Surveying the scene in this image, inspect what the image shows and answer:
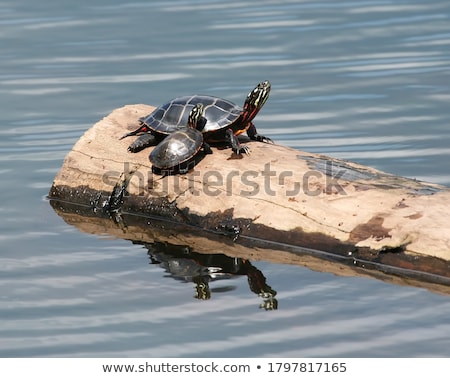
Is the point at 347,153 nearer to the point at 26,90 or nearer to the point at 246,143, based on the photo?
the point at 246,143

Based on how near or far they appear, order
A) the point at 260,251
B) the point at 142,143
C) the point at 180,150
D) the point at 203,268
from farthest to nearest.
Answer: the point at 142,143
the point at 180,150
the point at 260,251
the point at 203,268

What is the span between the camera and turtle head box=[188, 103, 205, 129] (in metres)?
9.54

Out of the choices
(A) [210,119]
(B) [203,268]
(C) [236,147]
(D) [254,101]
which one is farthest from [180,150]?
(B) [203,268]

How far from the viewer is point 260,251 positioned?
28.8 feet

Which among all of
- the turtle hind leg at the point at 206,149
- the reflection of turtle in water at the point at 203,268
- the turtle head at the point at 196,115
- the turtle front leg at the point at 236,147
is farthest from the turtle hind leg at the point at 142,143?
the reflection of turtle in water at the point at 203,268

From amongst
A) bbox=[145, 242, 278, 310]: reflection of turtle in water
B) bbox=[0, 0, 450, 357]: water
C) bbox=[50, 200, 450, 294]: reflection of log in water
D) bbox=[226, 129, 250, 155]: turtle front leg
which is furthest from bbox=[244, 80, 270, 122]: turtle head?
bbox=[0, 0, 450, 357]: water

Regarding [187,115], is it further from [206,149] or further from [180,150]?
[180,150]

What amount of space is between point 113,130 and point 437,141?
382 cm

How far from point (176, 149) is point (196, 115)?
499 mm

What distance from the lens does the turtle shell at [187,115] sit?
959 centimetres

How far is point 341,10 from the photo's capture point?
1783 cm

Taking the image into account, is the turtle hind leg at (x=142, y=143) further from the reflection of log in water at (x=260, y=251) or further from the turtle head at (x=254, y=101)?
the turtle head at (x=254, y=101)
